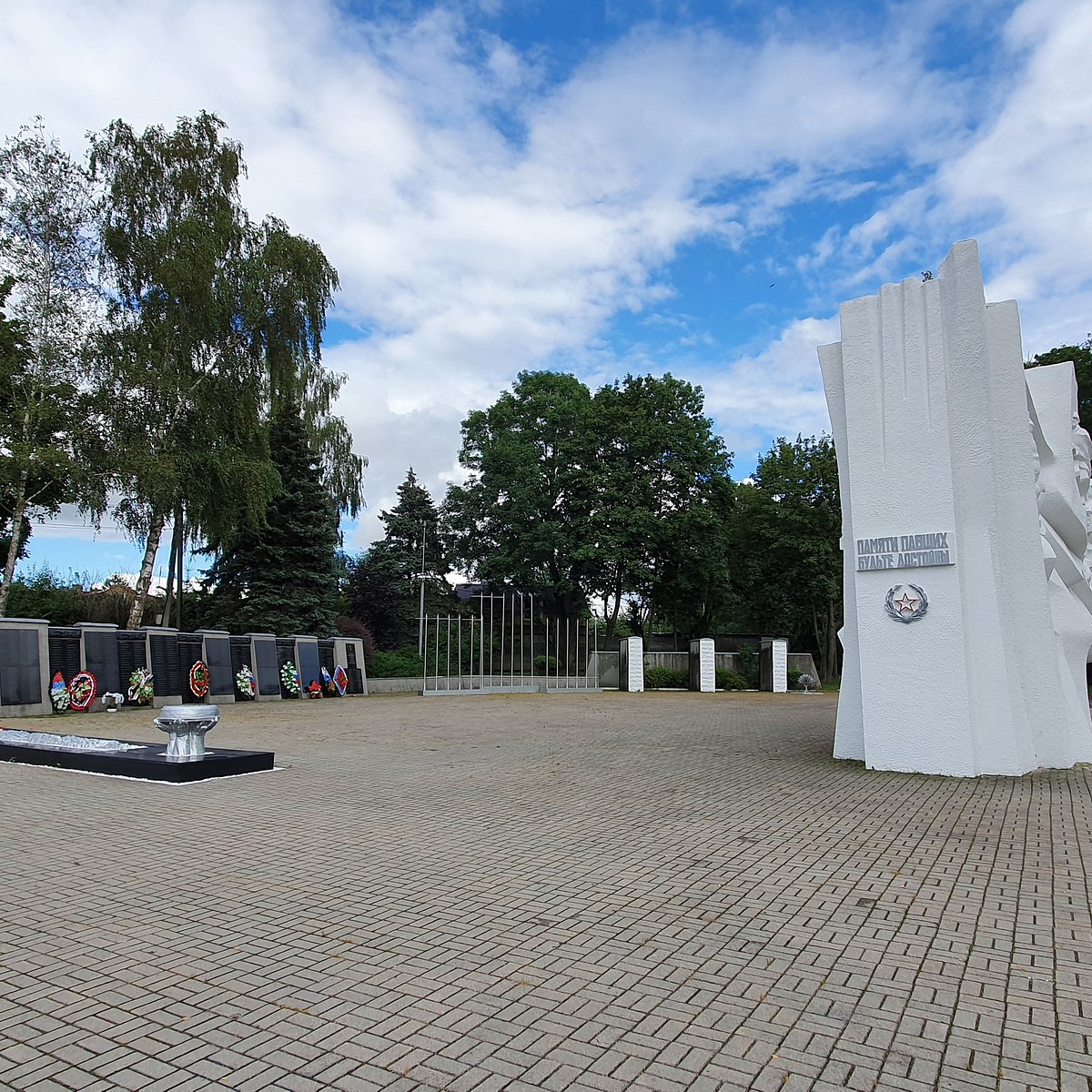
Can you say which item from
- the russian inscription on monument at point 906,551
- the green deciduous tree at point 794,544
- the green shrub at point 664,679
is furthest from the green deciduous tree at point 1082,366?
the russian inscription on monument at point 906,551

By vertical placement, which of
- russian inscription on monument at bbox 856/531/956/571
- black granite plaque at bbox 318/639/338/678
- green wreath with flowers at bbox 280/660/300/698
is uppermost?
russian inscription on monument at bbox 856/531/956/571

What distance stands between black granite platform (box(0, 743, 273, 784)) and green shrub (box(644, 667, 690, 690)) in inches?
829

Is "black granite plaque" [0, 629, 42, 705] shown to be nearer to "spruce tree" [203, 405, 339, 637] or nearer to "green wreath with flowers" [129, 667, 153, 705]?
"green wreath with flowers" [129, 667, 153, 705]

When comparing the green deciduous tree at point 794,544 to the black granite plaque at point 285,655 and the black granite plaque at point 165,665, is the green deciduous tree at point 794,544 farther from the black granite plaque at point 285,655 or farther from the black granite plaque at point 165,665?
the black granite plaque at point 165,665

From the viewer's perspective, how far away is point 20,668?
16.1 m

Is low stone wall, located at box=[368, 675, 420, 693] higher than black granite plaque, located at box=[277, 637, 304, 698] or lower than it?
lower

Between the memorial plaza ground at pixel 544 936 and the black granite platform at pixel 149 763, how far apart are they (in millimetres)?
365

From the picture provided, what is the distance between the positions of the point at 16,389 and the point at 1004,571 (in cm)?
2068

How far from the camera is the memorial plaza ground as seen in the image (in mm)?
2969

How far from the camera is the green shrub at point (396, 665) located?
30.8 meters

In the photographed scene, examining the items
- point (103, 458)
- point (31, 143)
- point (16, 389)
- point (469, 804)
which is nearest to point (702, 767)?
point (469, 804)

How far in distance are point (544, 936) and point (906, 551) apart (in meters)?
7.18

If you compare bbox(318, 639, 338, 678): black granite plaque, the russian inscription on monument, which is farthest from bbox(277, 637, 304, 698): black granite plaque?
the russian inscription on monument

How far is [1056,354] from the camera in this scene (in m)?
30.5
